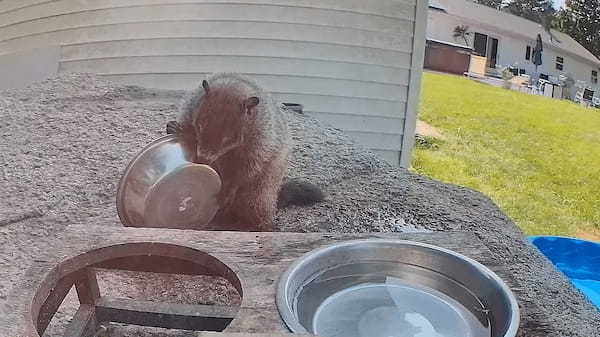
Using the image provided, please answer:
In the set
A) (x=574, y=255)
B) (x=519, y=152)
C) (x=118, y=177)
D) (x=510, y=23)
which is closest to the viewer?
(x=118, y=177)

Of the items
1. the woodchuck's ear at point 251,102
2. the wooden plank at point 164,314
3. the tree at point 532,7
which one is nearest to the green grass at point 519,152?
the tree at point 532,7

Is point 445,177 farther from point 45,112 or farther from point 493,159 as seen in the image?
point 45,112

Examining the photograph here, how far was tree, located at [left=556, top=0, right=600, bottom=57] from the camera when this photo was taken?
10.4 feet

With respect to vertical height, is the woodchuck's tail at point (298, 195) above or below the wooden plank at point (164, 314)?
above

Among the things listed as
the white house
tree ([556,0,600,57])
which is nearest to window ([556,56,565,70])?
the white house

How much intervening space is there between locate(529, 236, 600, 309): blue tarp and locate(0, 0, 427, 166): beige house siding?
Result: 105cm

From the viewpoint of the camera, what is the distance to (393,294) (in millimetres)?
917

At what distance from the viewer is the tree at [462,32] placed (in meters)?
3.36

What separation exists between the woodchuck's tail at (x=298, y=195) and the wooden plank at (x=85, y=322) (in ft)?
2.62

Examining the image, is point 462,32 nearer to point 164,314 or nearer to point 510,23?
point 510,23

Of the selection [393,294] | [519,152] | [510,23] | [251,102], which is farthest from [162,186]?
[519,152]

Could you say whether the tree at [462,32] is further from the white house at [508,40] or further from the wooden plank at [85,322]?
the wooden plank at [85,322]

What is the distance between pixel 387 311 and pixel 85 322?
620 mm

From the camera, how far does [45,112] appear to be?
8.77 feet
